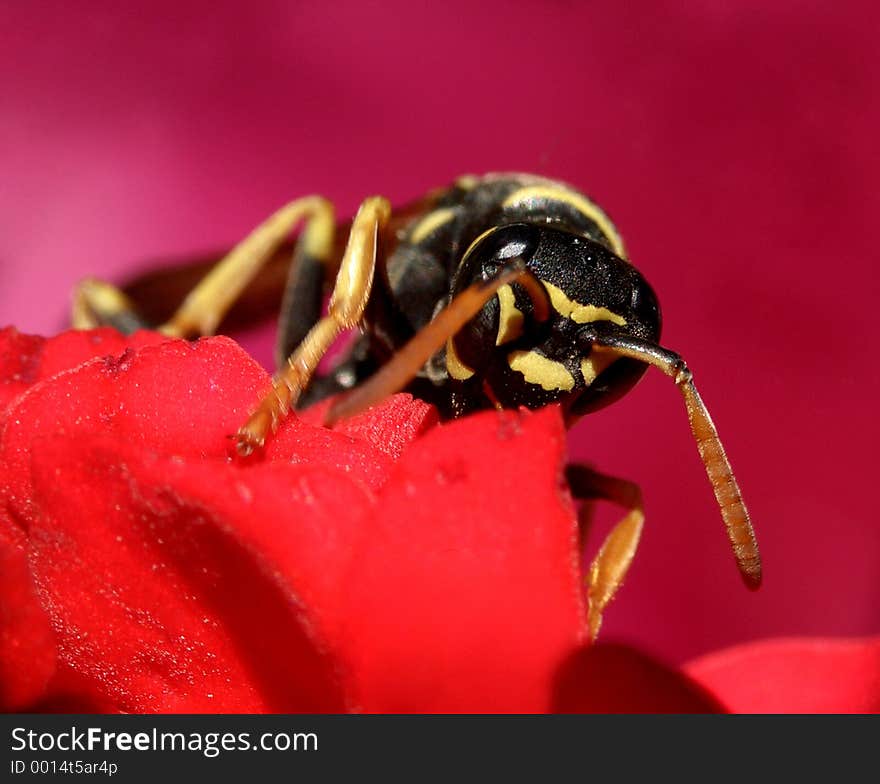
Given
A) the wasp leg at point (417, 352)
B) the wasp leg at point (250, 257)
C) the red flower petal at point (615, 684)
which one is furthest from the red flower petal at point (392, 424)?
the wasp leg at point (250, 257)

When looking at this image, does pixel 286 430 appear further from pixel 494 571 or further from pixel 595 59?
pixel 595 59

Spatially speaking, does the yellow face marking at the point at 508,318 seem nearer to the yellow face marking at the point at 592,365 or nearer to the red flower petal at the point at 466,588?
the yellow face marking at the point at 592,365

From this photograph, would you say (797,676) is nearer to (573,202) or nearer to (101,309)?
(573,202)

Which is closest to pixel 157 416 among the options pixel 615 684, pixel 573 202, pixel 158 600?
pixel 158 600

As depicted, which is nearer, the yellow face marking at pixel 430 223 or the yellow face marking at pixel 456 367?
the yellow face marking at pixel 456 367

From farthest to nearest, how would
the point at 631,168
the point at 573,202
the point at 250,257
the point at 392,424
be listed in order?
the point at 631,168, the point at 250,257, the point at 573,202, the point at 392,424

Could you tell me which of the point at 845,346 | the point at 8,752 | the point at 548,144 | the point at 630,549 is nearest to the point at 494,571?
the point at 8,752

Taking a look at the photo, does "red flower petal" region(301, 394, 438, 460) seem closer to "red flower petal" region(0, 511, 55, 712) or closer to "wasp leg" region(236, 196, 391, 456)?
"wasp leg" region(236, 196, 391, 456)
